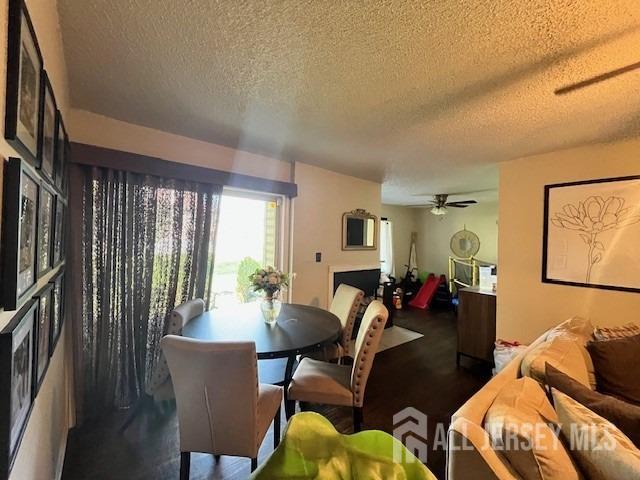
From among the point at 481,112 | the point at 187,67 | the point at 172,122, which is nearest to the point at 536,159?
the point at 481,112

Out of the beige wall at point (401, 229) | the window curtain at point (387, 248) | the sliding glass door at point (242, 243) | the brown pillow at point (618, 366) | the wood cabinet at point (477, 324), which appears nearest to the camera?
the brown pillow at point (618, 366)

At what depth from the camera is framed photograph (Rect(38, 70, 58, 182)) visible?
0.94m

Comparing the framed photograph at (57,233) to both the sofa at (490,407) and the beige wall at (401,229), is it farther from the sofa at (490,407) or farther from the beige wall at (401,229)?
the beige wall at (401,229)

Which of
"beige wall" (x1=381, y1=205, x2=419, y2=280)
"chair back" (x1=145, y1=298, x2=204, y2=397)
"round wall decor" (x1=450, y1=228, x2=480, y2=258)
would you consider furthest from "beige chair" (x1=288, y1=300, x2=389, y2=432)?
"round wall decor" (x1=450, y1=228, x2=480, y2=258)

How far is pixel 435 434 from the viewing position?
2137mm

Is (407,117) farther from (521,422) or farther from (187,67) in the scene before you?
(521,422)

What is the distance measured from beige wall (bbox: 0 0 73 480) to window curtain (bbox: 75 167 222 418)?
367 mm

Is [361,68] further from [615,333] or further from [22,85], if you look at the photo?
[615,333]

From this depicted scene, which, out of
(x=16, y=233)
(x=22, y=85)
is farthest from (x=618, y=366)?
(x=22, y=85)

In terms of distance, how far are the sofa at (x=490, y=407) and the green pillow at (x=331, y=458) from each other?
438 millimetres

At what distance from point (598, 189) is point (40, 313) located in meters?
3.68

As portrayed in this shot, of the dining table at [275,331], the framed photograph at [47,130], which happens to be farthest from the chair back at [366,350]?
the framed photograph at [47,130]

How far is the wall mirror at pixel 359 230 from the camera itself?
385 cm

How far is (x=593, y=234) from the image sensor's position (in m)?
2.51
